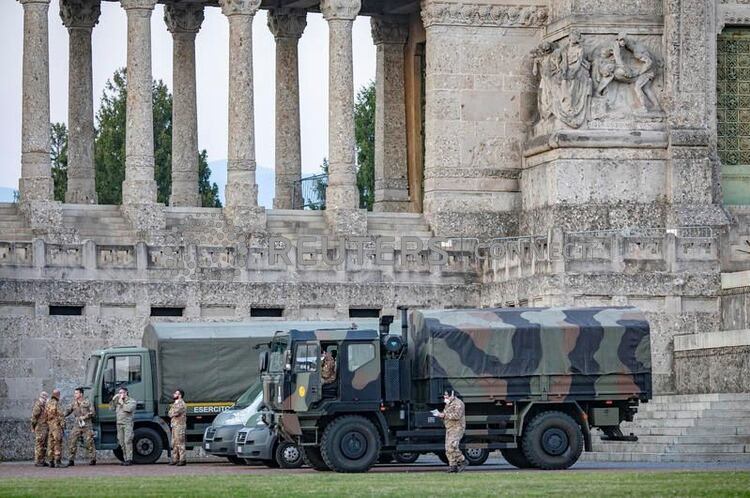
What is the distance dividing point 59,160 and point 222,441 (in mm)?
66207

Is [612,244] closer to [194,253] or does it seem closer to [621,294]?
[621,294]

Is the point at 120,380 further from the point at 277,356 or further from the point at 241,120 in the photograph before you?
the point at 241,120

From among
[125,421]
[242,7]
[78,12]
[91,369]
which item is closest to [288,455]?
[125,421]

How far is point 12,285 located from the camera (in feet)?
235

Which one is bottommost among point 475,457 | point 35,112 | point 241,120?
point 475,457

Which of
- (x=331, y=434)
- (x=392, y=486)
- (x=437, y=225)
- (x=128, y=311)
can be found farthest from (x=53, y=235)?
(x=392, y=486)

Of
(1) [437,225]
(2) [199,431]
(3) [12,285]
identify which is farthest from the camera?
(1) [437,225]

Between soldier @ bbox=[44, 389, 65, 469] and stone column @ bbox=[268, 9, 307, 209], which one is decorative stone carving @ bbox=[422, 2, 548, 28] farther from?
soldier @ bbox=[44, 389, 65, 469]

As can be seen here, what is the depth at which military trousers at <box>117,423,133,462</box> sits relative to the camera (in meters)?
62.3

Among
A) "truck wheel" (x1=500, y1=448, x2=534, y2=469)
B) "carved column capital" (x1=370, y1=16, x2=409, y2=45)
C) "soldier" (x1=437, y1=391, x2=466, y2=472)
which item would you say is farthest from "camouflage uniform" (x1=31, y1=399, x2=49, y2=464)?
"carved column capital" (x1=370, y1=16, x2=409, y2=45)

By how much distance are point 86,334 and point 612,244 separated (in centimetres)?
1666

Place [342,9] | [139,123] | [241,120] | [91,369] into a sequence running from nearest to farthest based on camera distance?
[91,369], [139,123], [241,120], [342,9]

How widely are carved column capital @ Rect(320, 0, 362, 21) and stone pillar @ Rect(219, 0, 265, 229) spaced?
2769mm

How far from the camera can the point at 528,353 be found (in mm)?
57469
